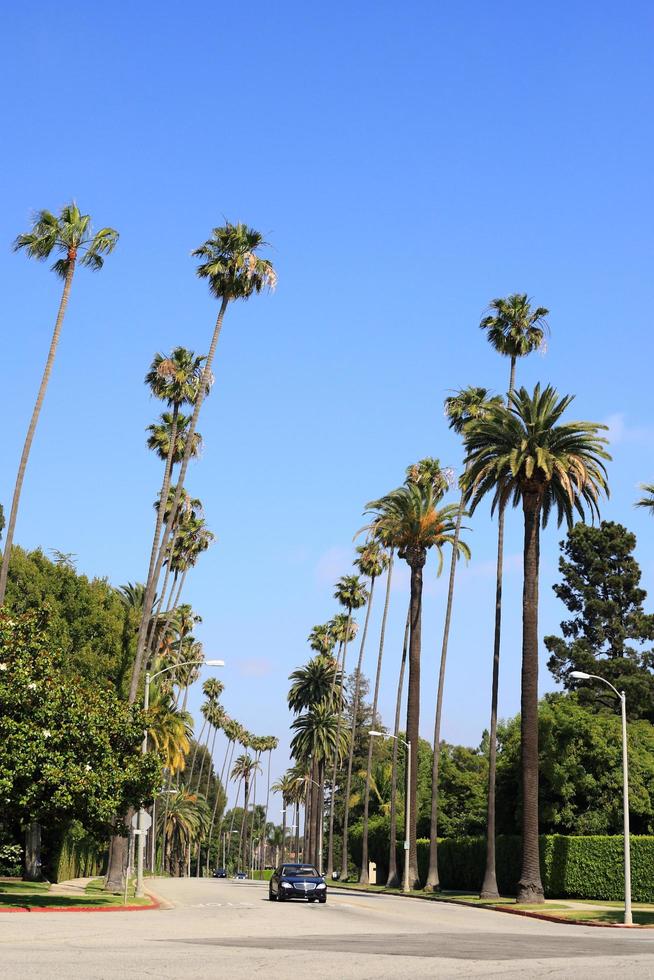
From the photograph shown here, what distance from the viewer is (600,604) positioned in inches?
3787

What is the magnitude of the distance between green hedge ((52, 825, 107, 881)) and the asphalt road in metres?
18.2

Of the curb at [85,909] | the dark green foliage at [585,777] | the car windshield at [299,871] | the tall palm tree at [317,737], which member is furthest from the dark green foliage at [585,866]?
the tall palm tree at [317,737]

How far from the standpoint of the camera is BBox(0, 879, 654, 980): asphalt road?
16.1 m

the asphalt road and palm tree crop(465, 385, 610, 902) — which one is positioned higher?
palm tree crop(465, 385, 610, 902)

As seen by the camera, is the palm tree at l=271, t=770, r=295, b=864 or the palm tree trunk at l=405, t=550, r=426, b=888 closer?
the palm tree trunk at l=405, t=550, r=426, b=888

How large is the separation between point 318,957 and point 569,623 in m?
82.6

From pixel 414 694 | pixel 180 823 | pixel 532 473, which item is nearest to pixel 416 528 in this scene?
pixel 414 694

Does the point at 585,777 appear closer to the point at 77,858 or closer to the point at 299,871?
the point at 299,871

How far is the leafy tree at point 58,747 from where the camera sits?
32938 millimetres

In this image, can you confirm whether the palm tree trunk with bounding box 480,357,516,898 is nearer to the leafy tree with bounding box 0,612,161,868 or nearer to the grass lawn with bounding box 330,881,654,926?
the grass lawn with bounding box 330,881,654,926

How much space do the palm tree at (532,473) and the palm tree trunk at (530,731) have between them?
41 millimetres

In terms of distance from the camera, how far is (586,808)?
58.3m

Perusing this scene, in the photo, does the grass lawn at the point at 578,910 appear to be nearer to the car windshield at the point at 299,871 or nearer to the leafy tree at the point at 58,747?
the car windshield at the point at 299,871

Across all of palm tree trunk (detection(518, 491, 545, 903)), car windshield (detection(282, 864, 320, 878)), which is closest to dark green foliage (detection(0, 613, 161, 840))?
car windshield (detection(282, 864, 320, 878))
